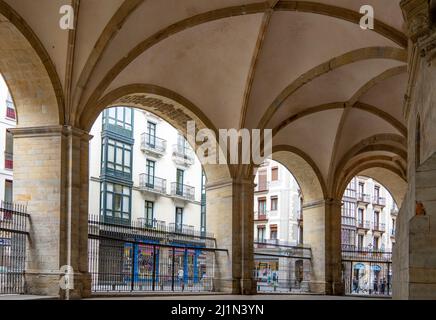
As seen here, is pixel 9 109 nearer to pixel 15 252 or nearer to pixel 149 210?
pixel 149 210

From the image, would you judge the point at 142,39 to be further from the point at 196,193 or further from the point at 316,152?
the point at 196,193

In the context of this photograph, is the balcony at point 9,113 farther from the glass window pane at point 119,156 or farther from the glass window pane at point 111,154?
the glass window pane at point 119,156

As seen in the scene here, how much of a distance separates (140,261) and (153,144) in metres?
7.95

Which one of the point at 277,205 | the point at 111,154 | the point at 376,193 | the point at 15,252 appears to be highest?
the point at 111,154

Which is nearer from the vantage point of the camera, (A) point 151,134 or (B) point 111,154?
(B) point 111,154

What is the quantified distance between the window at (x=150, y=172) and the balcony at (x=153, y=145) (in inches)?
20.1

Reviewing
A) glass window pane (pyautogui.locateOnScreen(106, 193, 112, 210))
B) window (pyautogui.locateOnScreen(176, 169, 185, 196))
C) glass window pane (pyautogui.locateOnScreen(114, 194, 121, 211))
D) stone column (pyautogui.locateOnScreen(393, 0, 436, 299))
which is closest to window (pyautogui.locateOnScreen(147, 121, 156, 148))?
window (pyautogui.locateOnScreen(176, 169, 185, 196))

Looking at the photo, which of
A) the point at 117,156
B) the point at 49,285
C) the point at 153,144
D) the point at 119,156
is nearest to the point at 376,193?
the point at 153,144

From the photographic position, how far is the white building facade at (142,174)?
1233 inches

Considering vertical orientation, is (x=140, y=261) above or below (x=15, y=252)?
below

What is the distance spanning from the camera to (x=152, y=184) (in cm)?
3434

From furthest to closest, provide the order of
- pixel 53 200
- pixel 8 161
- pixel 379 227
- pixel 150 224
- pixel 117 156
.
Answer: pixel 379 227 < pixel 150 224 < pixel 117 156 < pixel 8 161 < pixel 53 200

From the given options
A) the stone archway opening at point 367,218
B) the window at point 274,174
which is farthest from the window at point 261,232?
the stone archway opening at point 367,218
